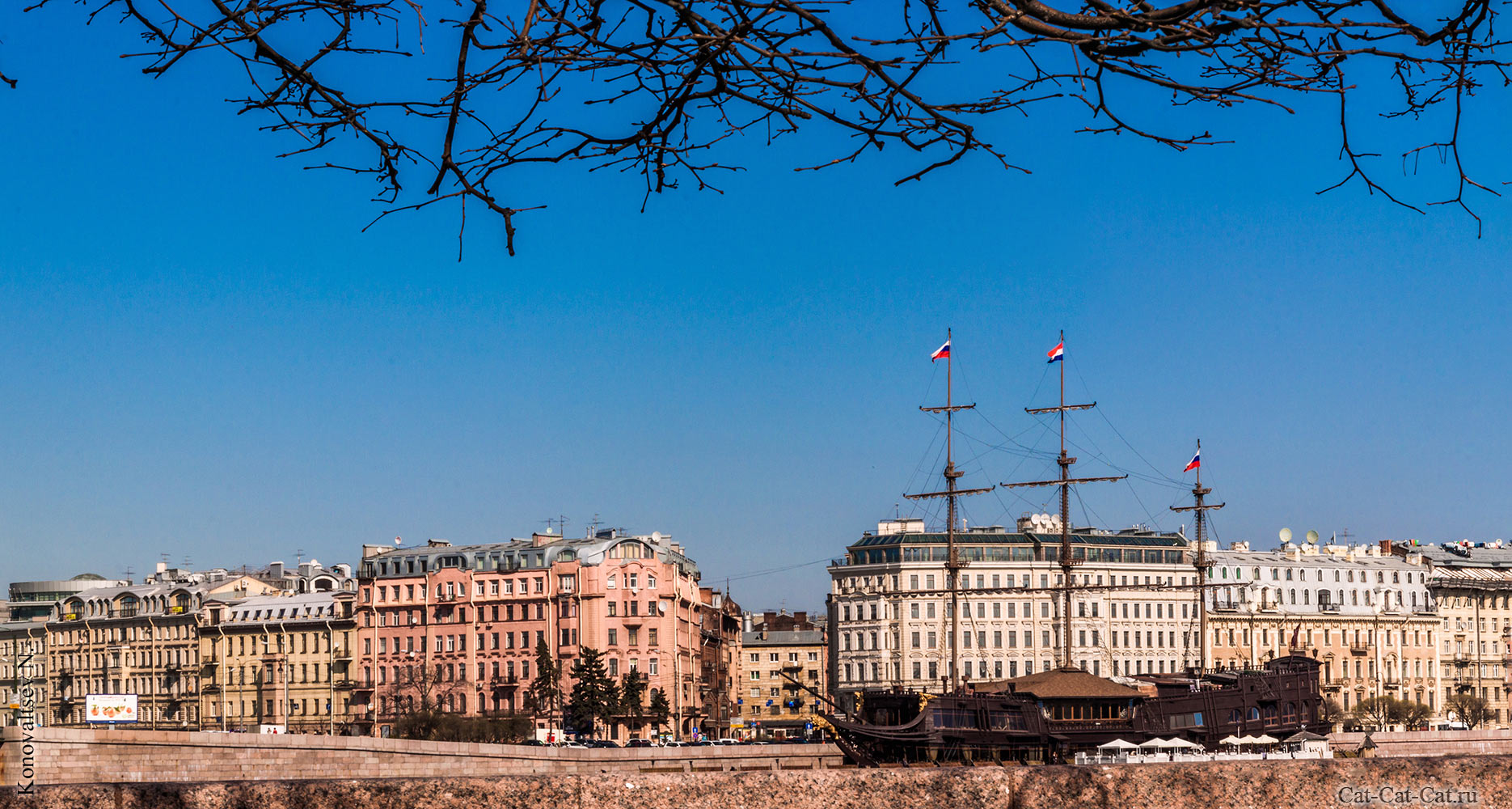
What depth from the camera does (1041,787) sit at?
17.5 feet

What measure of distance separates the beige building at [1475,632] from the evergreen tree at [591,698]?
5399 centimetres

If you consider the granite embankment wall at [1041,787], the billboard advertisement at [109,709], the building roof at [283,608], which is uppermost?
the granite embankment wall at [1041,787]

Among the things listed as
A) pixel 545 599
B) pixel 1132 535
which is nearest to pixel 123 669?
pixel 545 599

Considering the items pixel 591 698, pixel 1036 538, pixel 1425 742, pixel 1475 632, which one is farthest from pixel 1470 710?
pixel 591 698

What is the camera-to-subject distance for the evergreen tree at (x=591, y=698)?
81.5 m

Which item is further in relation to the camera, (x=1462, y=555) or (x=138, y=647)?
(x=1462, y=555)

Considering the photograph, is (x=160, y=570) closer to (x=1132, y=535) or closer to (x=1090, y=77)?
(x=1132, y=535)

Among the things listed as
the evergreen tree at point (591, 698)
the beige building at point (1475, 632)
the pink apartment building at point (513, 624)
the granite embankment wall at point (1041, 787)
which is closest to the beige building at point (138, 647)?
the pink apartment building at point (513, 624)

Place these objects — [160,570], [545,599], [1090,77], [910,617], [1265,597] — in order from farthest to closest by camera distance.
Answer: [160,570]
[1265,597]
[910,617]
[545,599]
[1090,77]

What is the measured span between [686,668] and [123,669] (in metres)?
33.1

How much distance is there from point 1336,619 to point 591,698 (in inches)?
1848

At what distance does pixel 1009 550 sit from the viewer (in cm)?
10012

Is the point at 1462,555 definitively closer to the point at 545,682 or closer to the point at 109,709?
the point at 545,682

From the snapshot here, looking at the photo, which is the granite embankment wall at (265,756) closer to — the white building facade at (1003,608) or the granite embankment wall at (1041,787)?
the granite embankment wall at (1041,787)
